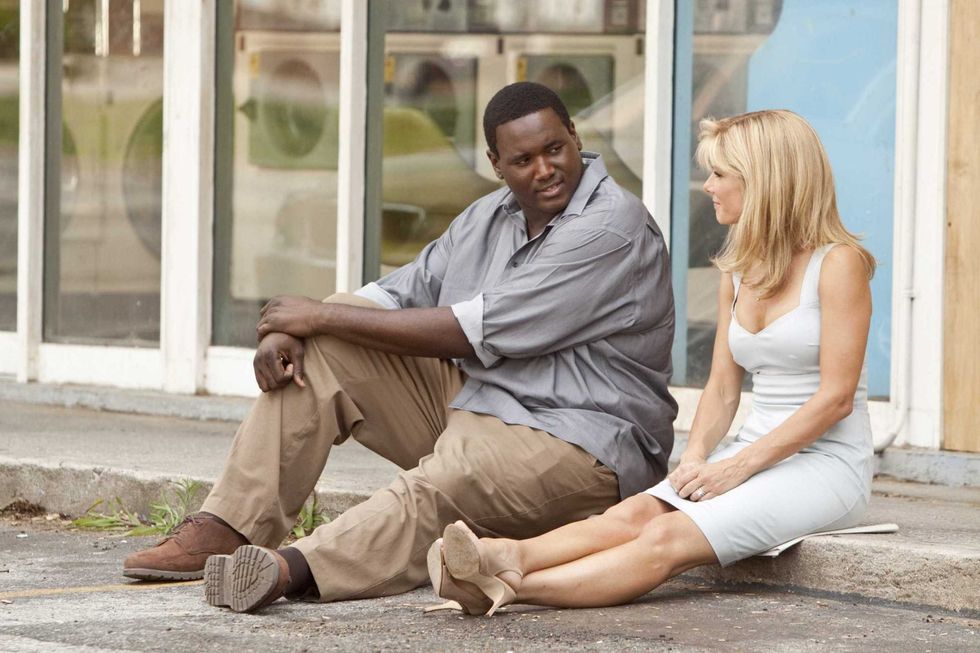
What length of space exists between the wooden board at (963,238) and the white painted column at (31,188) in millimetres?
5021

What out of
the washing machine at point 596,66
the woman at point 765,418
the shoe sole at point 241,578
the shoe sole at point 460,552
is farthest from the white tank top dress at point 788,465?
the washing machine at point 596,66

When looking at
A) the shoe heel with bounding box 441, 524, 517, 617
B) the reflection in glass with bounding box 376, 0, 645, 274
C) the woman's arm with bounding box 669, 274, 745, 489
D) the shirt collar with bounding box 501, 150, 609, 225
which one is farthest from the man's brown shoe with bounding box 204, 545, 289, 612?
the reflection in glass with bounding box 376, 0, 645, 274

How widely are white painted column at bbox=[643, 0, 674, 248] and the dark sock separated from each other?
319cm

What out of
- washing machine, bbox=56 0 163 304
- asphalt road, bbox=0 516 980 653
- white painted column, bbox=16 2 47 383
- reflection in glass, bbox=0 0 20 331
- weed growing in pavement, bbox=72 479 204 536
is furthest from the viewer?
reflection in glass, bbox=0 0 20 331

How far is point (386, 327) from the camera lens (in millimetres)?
4539

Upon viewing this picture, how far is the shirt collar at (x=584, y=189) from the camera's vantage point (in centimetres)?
468

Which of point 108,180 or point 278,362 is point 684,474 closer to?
point 278,362

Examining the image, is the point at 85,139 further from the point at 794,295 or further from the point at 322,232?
the point at 794,295

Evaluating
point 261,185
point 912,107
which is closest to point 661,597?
point 912,107

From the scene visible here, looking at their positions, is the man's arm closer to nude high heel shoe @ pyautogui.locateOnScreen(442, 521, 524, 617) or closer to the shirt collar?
the shirt collar

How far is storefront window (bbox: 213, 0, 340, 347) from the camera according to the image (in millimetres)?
8148

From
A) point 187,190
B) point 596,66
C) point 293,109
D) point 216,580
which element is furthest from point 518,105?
point 187,190

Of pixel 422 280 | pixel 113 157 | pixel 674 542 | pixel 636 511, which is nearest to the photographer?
pixel 674 542

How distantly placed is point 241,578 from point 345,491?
1445 mm
